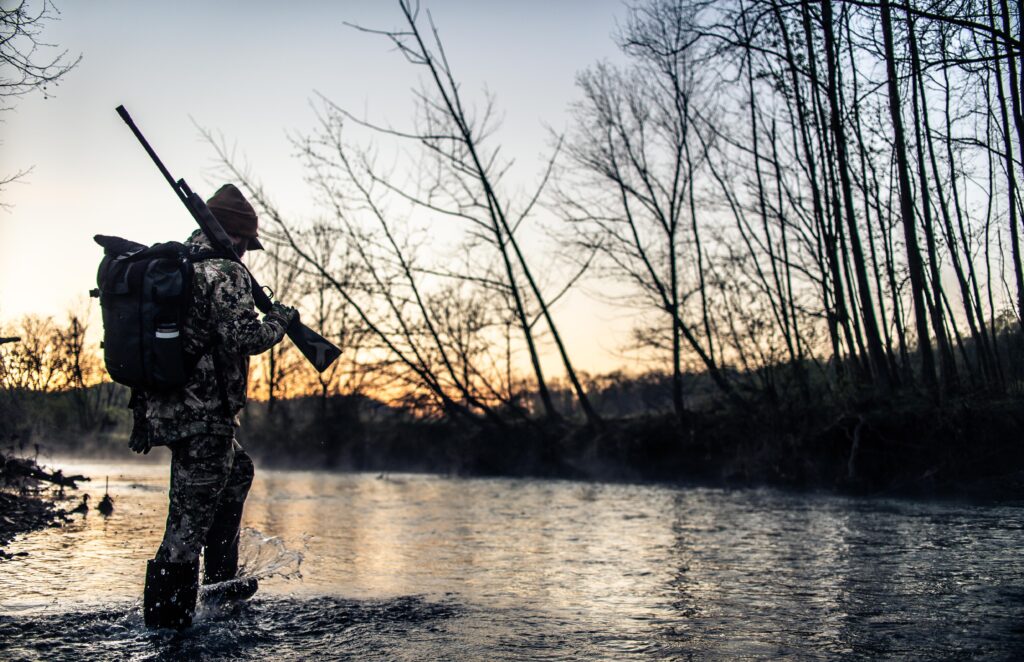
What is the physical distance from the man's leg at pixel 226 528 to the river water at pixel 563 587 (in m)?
0.24

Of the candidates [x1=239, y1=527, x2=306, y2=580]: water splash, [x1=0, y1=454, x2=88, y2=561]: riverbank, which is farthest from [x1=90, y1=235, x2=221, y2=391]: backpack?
[x1=0, y1=454, x2=88, y2=561]: riverbank

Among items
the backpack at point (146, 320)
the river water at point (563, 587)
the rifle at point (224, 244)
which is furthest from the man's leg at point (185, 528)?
the rifle at point (224, 244)

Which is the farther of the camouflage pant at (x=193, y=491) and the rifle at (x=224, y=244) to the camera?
the rifle at (x=224, y=244)

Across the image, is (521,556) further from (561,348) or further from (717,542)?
(561,348)

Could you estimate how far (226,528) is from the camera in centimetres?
457

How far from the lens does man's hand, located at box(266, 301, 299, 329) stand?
4480mm

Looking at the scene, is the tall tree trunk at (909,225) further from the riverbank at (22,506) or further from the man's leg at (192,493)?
the riverbank at (22,506)

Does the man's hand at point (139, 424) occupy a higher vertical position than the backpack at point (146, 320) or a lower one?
lower

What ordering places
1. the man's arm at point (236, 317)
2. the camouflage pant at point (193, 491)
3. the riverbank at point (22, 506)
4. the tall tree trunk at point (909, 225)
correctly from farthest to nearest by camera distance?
the tall tree trunk at point (909, 225) → the riverbank at point (22, 506) → the man's arm at point (236, 317) → the camouflage pant at point (193, 491)

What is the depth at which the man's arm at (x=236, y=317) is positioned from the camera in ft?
13.6

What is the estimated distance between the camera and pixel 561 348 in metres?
15.5

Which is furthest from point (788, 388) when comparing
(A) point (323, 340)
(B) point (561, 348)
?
(A) point (323, 340)

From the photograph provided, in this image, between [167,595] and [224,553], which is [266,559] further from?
[167,595]

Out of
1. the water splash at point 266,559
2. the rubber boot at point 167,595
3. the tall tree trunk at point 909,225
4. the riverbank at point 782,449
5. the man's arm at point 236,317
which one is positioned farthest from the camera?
the tall tree trunk at point 909,225
